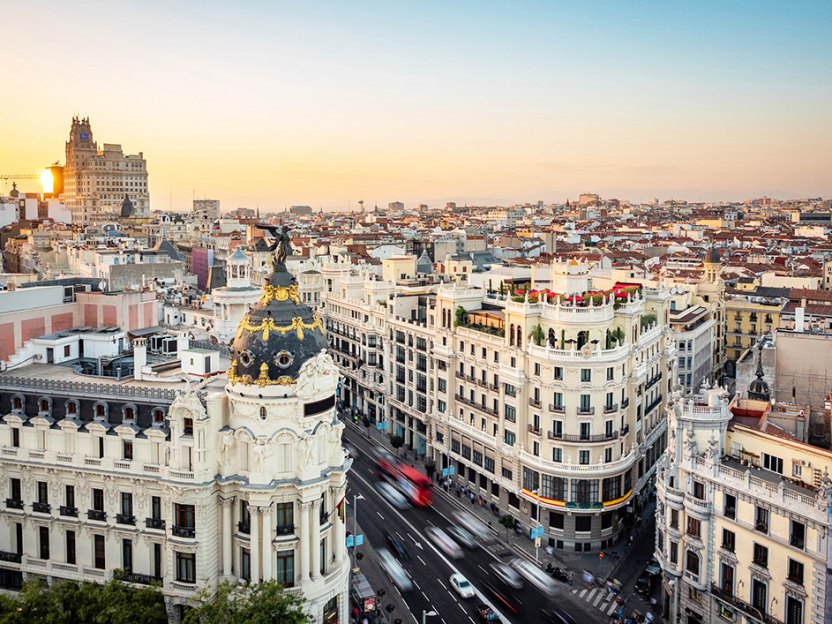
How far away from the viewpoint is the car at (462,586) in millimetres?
70375

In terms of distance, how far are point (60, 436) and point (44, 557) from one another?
9657 mm

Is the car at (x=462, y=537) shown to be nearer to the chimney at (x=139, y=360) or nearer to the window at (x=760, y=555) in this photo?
the window at (x=760, y=555)

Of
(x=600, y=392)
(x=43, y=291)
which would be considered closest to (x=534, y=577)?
(x=600, y=392)

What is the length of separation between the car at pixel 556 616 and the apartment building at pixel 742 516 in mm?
8317

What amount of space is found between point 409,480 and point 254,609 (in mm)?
50637

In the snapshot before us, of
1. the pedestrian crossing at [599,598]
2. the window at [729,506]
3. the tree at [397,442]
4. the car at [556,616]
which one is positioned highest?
the window at [729,506]

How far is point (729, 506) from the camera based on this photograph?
2244 inches

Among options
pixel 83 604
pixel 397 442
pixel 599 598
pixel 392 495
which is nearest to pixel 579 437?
pixel 599 598

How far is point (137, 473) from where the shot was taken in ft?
181

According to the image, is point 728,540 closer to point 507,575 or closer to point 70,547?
point 507,575

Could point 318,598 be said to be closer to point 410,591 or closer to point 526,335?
point 410,591

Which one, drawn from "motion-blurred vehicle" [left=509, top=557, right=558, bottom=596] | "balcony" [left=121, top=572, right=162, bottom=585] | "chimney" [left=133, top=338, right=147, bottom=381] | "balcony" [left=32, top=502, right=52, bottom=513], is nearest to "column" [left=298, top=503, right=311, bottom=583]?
"balcony" [left=121, top=572, right=162, bottom=585]

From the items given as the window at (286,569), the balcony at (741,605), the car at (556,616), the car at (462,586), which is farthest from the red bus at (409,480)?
the balcony at (741,605)

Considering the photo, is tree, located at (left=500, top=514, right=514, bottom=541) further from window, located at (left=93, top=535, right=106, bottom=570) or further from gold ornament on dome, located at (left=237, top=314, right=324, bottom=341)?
window, located at (left=93, top=535, right=106, bottom=570)
